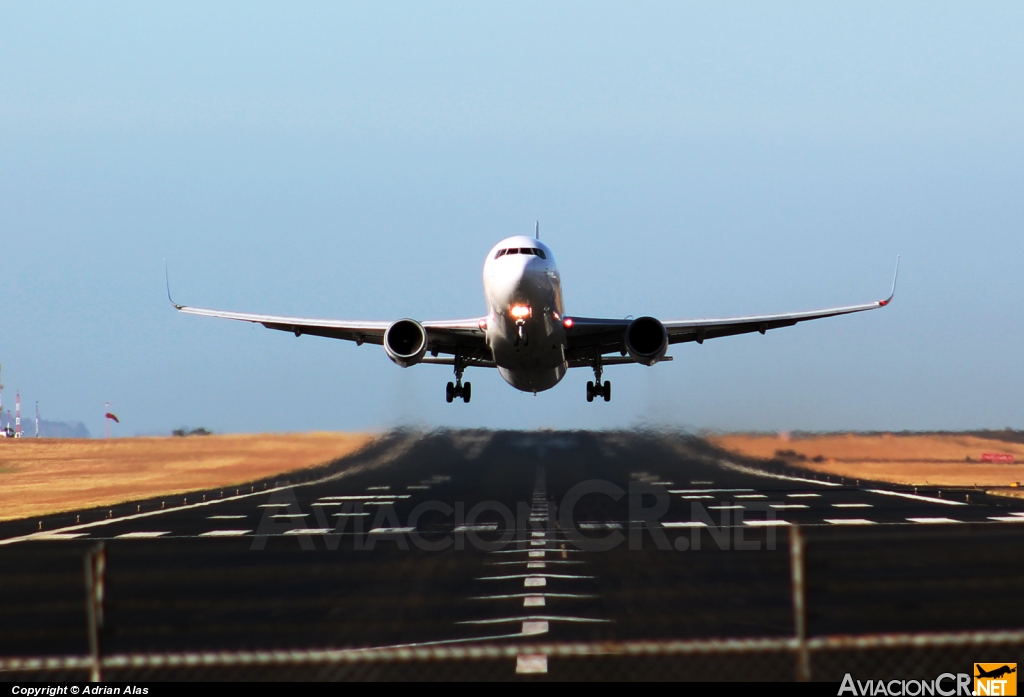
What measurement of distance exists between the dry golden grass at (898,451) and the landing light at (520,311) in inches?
544

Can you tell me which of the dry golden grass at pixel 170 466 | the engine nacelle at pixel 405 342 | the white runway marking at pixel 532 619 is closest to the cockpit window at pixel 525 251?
the engine nacelle at pixel 405 342

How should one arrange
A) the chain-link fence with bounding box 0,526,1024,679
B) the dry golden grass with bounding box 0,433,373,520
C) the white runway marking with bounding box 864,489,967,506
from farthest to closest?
the dry golden grass with bounding box 0,433,373,520 → the white runway marking with bounding box 864,489,967,506 → the chain-link fence with bounding box 0,526,1024,679

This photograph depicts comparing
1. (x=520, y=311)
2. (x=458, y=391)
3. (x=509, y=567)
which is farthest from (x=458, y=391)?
(x=509, y=567)

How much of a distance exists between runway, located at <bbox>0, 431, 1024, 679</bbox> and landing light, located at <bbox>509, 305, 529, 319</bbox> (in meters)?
4.97

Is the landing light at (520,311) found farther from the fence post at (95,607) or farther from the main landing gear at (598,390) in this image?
the fence post at (95,607)

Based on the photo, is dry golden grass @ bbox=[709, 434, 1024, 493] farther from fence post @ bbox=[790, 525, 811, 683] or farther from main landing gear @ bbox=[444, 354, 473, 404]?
fence post @ bbox=[790, 525, 811, 683]

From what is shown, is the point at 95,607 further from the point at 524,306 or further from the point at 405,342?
the point at 405,342

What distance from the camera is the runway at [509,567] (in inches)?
432

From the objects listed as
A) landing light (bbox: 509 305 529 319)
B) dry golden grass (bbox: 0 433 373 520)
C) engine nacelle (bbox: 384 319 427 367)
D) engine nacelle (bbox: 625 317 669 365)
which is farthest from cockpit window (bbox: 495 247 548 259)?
dry golden grass (bbox: 0 433 373 520)

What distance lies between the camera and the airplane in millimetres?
27453

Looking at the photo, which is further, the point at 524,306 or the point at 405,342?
the point at 405,342

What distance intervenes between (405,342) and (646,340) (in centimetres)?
697

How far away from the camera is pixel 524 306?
27.1 metres

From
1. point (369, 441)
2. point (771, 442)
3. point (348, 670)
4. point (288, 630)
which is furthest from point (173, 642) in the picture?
point (771, 442)
